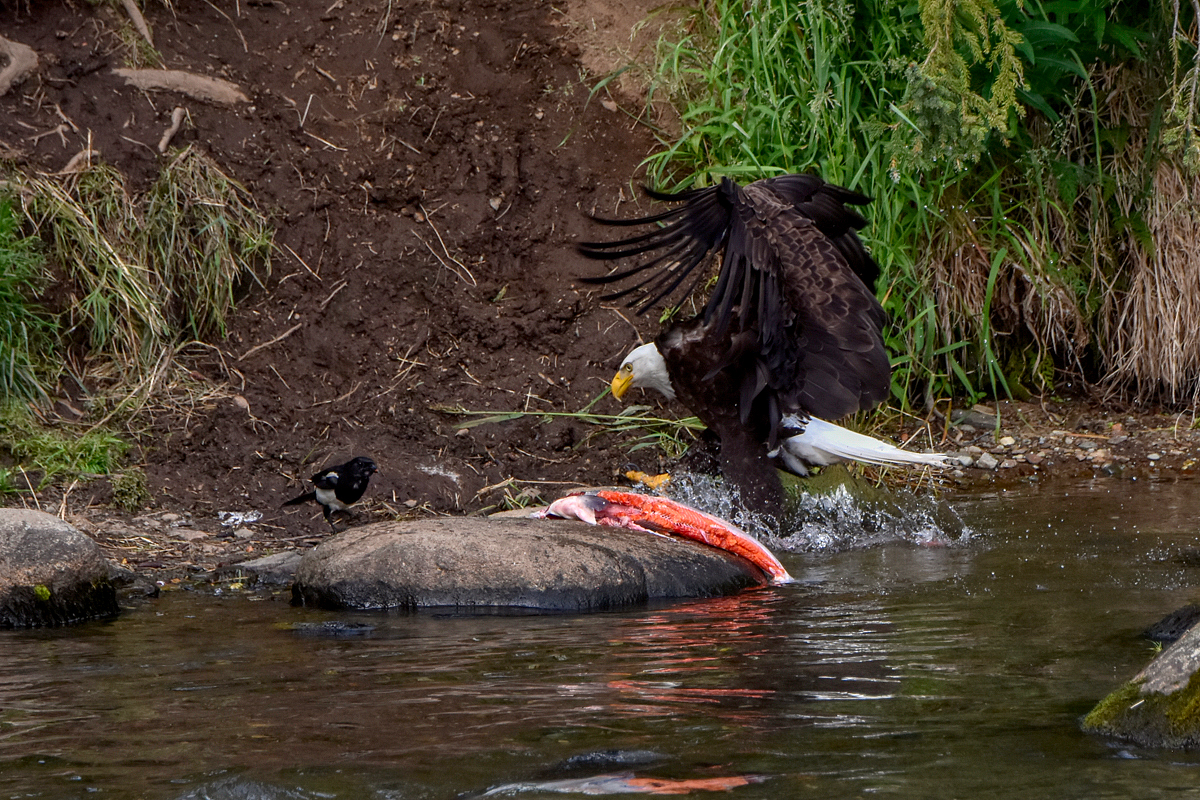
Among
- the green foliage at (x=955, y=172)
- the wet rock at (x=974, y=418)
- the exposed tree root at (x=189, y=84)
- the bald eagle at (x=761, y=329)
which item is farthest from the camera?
the exposed tree root at (x=189, y=84)

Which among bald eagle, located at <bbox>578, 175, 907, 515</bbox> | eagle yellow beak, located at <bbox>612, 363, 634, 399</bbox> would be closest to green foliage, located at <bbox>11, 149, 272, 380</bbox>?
eagle yellow beak, located at <bbox>612, 363, 634, 399</bbox>

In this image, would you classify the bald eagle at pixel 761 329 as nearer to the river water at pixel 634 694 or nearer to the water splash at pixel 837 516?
the water splash at pixel 837 516

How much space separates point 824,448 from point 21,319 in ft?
12.0

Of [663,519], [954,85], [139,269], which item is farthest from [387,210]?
[954,85]

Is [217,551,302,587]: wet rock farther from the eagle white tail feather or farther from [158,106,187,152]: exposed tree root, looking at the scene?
[158,106,187,152]: exposed tree root

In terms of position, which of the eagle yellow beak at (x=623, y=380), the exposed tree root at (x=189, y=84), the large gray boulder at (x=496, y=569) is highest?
the exposed tree root at (x=189, y=84)

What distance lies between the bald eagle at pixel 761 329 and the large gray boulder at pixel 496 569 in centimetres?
93

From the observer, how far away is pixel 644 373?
216 inches

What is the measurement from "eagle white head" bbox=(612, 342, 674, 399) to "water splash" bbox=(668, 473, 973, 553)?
416mm

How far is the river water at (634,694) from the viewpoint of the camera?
231 centimetres

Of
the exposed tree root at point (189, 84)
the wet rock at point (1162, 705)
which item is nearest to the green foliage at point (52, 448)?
the exposed tree root at point (189, 84)

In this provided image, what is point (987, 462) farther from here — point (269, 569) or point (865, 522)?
point (269, 569)

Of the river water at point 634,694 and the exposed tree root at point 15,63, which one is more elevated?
the exposed tree root at point 15,63

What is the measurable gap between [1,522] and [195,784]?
208 centimetres
